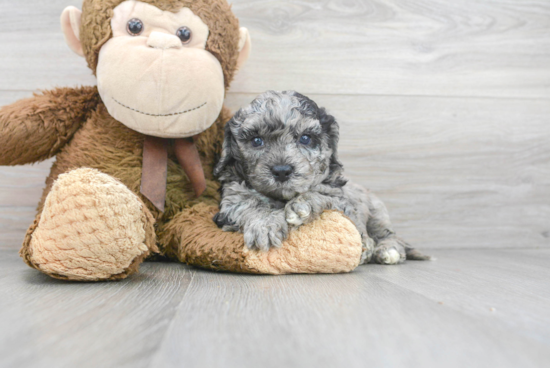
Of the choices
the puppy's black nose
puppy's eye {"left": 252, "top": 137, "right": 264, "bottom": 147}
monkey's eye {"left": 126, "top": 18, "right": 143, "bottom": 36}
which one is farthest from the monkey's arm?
the puppy's black nose

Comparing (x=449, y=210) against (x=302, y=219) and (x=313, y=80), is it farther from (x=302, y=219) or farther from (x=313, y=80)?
(x=302, y=219)

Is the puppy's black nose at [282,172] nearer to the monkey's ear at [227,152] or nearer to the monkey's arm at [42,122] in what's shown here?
the monkey's ear at [227,152]

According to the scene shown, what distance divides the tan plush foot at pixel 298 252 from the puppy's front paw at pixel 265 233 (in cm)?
2

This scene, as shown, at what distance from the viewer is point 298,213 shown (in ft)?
4.66

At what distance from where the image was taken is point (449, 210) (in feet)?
7.72

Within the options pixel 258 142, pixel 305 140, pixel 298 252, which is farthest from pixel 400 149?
pixel 298 252

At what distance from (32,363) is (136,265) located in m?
0.59

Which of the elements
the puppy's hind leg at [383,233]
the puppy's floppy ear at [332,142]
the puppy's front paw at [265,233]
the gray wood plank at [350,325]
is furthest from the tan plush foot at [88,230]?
the puppy's hind leg at [383,233]

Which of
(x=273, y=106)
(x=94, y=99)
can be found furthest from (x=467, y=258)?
(x=94, y=99)

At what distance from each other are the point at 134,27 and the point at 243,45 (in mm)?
458

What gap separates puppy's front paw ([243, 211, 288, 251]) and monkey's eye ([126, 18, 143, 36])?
757mm

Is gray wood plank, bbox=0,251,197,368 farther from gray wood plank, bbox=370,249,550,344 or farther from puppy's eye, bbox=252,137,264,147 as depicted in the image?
gray wood plank, bbox=370,249,550,344

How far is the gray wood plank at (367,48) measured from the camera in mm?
2053

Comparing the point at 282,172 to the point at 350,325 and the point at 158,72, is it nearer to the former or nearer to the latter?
the point at 158,72
